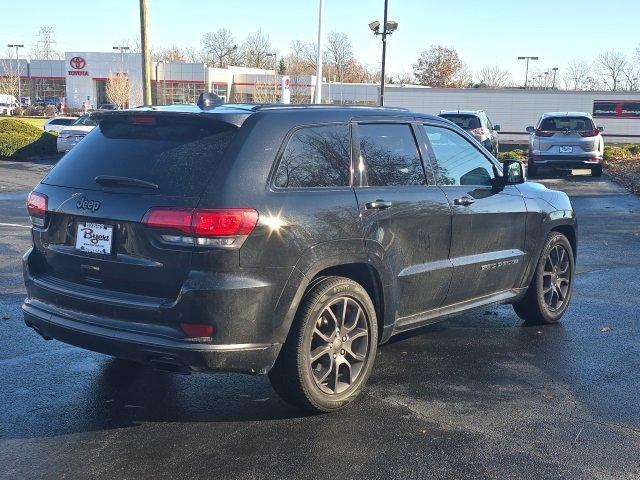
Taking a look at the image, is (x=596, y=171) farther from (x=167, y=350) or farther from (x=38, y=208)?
(x=167, y=350)

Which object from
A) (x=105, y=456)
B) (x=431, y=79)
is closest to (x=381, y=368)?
(x=105, y=456)

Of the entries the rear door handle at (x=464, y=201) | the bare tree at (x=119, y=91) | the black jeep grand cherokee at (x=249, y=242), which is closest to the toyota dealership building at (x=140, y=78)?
the bare tree at (x=119, y=91)

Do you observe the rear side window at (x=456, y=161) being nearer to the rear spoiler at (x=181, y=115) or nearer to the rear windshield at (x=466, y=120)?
the rear spoiler at (x=181, y=115)

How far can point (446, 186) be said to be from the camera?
5508mm

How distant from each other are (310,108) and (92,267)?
1628mm

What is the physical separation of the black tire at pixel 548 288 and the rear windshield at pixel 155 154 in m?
3.40

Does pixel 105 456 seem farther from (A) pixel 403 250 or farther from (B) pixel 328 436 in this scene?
(A) pixel 403 250

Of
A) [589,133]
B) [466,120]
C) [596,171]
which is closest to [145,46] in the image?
[466,120]

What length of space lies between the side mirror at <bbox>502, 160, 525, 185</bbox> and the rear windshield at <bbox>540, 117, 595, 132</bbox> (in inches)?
619

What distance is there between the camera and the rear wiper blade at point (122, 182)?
13.8ft

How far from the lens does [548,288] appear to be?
673cm

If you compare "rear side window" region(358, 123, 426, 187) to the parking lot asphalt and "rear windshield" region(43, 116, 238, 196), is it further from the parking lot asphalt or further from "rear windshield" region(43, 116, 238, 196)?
the parking lot asphalt

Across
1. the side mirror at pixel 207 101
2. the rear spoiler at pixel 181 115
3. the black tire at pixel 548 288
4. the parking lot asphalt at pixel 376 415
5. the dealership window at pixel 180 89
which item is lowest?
the parking lot asphalt at pixel 376 415

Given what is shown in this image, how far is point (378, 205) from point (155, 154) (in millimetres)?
1403
